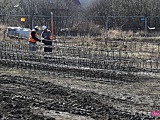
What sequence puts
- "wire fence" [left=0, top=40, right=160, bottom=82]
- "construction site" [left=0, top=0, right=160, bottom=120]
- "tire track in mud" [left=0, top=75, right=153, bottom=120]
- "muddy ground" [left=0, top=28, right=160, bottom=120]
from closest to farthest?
"tire track in mud" [left=0, top=75, right=153, bottom=120]
"muddy ground" [left=0, top=28, right=160, bottom=120]
"construction site" [left=0, top=0, right=160, bottom=120]
"wire fence" [left=0, top=40, right=160, bottom=82]

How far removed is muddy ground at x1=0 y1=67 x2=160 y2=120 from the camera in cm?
862

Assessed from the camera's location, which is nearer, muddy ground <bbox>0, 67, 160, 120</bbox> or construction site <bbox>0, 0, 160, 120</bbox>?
muddy ground <bbox>0, 67, 160, 120</bbox>

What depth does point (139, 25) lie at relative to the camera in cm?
3462

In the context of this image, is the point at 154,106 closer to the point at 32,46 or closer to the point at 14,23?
the point at 32,46

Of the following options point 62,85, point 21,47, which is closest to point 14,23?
point 21,47

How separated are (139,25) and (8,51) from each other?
62.7 ft

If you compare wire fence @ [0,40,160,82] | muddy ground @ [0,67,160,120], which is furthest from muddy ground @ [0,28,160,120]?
wire fence @ [0,40,160,82]

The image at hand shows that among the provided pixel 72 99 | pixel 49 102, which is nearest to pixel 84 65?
pixel 72 99

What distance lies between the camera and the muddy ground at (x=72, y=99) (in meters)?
8.62

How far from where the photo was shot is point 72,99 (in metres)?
10.2

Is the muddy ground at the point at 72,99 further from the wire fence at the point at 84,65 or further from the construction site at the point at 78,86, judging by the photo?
the wire fence at the point at 84,65

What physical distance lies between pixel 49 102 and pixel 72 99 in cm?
70

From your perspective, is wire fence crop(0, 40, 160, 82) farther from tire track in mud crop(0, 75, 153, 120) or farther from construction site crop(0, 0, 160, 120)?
tire track in mud crop(0, 75, 153, 120)

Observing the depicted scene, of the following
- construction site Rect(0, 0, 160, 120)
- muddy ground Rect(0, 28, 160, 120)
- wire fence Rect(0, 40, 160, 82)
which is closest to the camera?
muddy ground Rect(0, 28, 160, 120)
